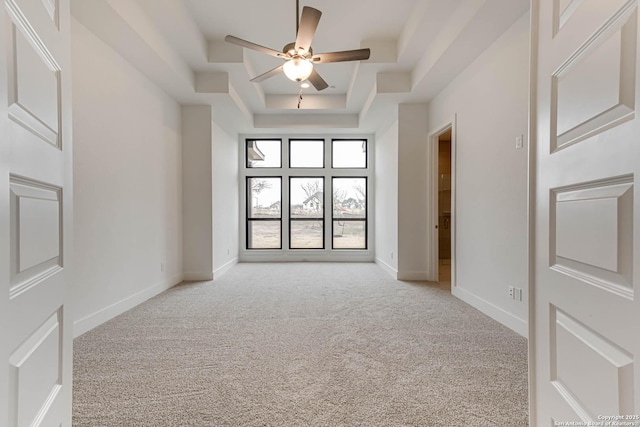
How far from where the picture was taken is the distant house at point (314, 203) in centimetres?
701

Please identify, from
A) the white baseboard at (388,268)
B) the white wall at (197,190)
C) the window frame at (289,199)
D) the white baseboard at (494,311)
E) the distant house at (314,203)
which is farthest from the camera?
the distant house at (314,203)

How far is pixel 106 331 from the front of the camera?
107 inches

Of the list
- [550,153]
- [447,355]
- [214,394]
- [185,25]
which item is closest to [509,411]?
[447,355]

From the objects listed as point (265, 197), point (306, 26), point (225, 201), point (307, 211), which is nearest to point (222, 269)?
point (225, 201)

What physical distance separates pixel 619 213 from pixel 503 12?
263cm

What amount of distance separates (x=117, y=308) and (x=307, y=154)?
15.8 ft

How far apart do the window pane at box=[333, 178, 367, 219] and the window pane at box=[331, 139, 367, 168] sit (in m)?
0.33

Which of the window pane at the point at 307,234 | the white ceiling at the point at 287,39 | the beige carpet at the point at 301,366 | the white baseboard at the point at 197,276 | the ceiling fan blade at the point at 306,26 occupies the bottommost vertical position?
the beige carpet at the point at 301,366

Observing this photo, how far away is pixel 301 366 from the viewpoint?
208 cm

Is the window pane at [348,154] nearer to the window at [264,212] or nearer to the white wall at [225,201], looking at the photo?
the window at [264,212]

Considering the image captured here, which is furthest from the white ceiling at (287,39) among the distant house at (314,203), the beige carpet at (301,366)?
A: the beige carpet at (301,366)

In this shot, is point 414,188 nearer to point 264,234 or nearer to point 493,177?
point 493,177

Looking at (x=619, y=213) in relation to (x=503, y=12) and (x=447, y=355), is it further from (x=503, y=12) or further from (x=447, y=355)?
(x=503, y=12)

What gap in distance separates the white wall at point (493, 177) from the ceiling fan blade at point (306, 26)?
1739mm
